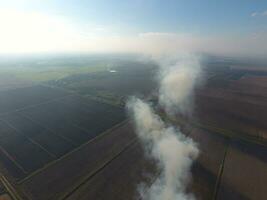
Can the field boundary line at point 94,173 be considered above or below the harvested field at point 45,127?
above

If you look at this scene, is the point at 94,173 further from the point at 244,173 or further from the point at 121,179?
the point at 244,173

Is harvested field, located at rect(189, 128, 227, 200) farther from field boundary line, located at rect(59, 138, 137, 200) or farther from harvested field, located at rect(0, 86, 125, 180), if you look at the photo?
harvested field, located at rect(0, 86, 125, 180)

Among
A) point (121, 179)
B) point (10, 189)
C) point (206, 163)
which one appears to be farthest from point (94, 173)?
point (206, 163)

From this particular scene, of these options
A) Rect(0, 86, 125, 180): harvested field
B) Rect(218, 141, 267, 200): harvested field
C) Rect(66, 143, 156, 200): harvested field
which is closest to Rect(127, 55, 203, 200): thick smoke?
Rect(66, 143, 156, 200): harvested field

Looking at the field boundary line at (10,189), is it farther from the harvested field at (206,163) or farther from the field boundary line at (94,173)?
the harvested field at (206,163)

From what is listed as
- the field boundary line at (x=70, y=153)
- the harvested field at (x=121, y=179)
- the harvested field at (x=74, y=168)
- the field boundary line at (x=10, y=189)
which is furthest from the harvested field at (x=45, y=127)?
the harvested field at (x=121, y=179)

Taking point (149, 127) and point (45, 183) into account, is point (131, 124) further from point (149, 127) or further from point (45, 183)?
point (45, 183)

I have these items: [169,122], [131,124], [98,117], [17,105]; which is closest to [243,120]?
[169,122]

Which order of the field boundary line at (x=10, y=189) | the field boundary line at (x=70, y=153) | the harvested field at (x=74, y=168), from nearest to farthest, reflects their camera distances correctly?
the field boundary line at (x=10, y=189) → the harvested field at (x=74, y=168) → the field boundary line at (x=70, y=153)

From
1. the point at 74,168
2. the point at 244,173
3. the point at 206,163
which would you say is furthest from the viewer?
the point at 206,163

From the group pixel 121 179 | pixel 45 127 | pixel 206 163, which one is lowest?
pixel 45 127

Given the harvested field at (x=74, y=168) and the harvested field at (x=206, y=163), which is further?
the harvested field at (x=206, y=163)
